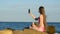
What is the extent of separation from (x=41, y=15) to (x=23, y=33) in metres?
1.81

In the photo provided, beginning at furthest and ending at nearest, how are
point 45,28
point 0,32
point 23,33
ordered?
point 45,28 < point 23,33 < point 0,32

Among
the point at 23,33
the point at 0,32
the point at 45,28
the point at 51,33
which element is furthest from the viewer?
the point at 51,33

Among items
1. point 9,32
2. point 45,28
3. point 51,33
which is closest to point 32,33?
point 9,32

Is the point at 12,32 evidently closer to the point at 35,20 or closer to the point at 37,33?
the point at 37,33

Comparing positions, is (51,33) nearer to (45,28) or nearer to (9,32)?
(45,28)

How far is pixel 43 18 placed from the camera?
A: 739 centimetres

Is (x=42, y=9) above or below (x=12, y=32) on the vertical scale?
above

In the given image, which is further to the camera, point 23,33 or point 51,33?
point 51,33

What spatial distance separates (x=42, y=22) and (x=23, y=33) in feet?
5.83

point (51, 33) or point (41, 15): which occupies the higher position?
point (41, 15)

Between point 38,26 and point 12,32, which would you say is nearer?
point 12,32

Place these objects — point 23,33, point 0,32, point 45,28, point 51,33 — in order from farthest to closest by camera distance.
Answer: point 51,33, point 45,28, point 23,33, point 0,32

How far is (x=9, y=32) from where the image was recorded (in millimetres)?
5406

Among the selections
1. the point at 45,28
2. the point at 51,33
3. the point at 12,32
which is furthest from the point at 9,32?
the point at 51,33
